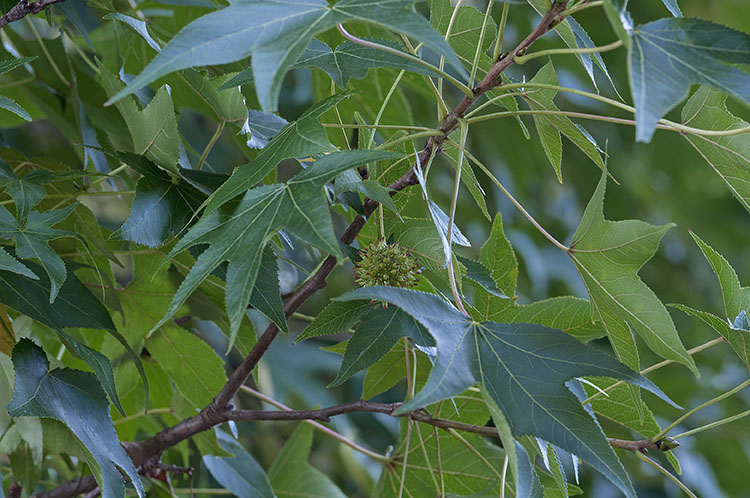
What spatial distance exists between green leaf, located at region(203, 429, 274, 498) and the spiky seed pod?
0.22m

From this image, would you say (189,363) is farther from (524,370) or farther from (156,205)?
(524,370)

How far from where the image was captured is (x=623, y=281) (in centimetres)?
37

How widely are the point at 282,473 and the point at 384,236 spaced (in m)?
0.31

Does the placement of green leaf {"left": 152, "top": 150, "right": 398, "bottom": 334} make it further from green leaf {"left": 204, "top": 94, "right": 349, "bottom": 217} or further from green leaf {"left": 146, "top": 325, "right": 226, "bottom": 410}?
green leaf {"left": 146, "top": 325, "right": 226, "bottom": 410}

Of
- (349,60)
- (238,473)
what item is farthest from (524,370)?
(238,473)

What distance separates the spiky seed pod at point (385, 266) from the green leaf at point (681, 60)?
15 cm

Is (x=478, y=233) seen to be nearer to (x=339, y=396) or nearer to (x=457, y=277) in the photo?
(x=339, y=396)

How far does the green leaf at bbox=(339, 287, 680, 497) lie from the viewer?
0.30m

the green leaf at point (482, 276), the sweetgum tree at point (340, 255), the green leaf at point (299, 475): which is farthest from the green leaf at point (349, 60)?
the green leaf at point (299, 475)

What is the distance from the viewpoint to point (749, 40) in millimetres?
295

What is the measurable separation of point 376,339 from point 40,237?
169mm

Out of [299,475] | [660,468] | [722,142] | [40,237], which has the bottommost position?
[299,475]

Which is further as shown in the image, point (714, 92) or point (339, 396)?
point (339, 396)

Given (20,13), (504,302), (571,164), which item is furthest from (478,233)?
(20,13)
